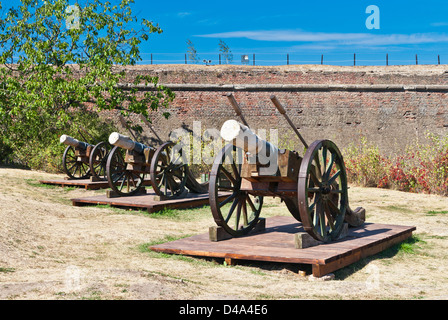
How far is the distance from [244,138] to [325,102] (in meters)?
15.4

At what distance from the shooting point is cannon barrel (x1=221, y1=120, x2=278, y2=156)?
17.3ft

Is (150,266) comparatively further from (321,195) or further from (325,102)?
(325,102)

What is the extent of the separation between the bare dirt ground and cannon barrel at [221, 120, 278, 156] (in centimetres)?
119

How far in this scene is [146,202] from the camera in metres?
9.24

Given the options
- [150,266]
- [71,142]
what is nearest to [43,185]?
[71,142]

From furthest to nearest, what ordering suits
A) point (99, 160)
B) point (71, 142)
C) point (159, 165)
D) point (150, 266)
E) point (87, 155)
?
1. point (87, 155)
2. point (71, 142)
3. point (99, 160)
4. point (159, 165)
5. point (150, 266)

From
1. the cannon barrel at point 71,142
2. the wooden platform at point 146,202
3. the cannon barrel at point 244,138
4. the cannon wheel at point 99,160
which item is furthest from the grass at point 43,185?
the cannon barrel at point 244,138

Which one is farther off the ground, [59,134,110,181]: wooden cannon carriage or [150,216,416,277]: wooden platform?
[59,134,110,181]: wooden cannon carriage

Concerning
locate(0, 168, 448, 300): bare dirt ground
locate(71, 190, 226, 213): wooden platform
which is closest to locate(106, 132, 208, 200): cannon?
locate(71, 190, 226, 213): wooden platform

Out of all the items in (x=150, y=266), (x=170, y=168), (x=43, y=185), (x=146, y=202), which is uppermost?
(x=170, y=168)

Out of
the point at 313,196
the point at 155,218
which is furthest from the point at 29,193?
the point at 313,196

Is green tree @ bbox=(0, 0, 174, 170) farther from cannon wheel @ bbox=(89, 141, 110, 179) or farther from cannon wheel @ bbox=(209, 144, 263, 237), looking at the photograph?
cannon wheel @ bbox=(209, 144, 263, 237)

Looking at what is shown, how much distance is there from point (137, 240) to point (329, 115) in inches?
585

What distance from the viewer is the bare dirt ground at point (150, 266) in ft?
12.9
